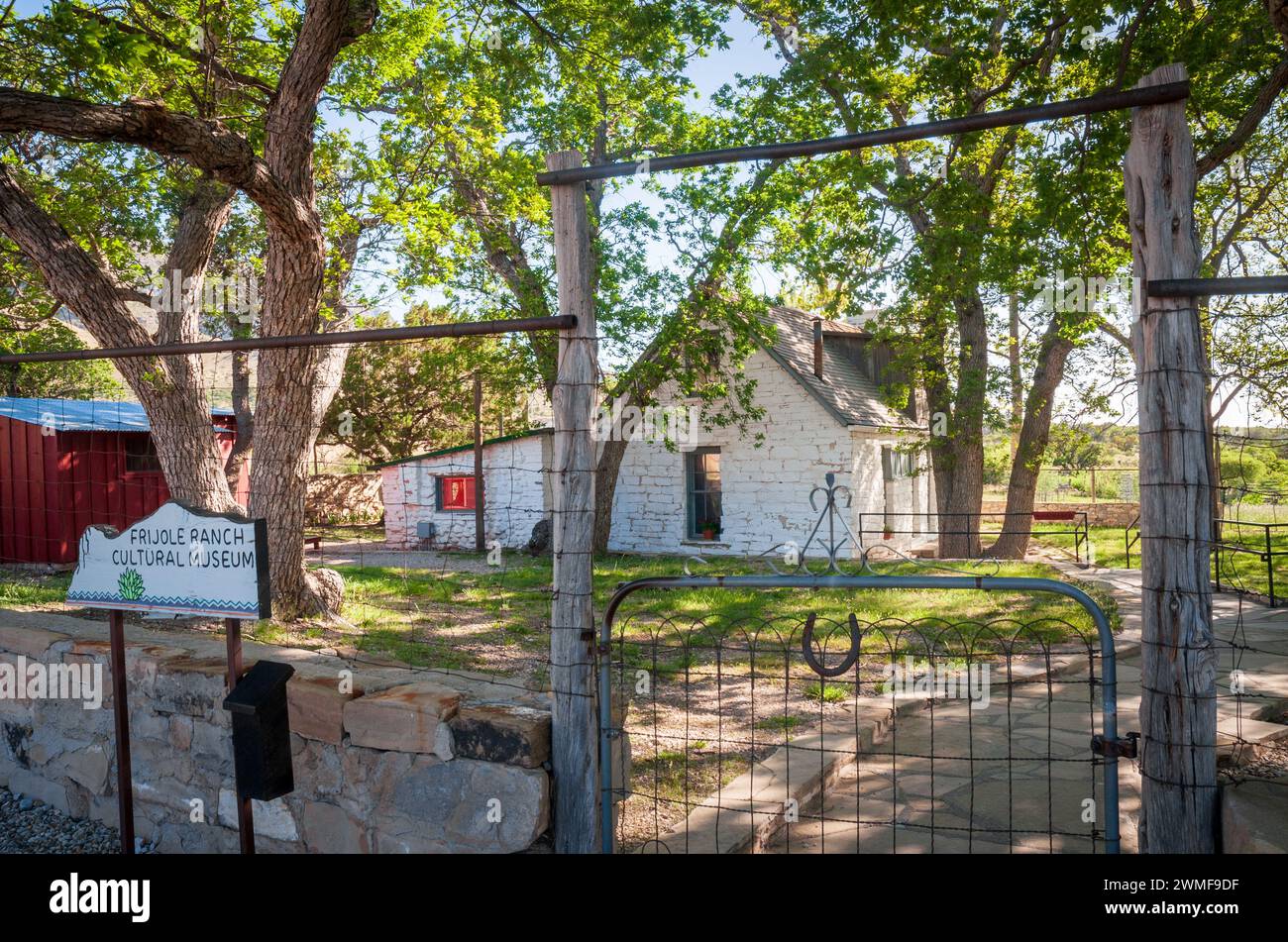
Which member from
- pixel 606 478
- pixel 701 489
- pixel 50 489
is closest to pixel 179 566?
pixel 50 489

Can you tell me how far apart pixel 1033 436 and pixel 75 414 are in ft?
51.9

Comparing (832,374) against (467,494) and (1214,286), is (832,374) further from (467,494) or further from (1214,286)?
(1214,286)

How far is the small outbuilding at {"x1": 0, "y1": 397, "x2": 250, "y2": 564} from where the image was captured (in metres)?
13.8

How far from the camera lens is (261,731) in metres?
3.17

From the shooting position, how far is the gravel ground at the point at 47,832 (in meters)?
4.87

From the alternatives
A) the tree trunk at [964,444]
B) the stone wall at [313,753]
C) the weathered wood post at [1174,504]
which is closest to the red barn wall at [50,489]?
the stone wall at [313,753]

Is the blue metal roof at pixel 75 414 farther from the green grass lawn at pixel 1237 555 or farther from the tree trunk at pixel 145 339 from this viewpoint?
the green grass lawn at pixel 1237 555

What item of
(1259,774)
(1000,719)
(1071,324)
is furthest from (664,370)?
(1259,774)

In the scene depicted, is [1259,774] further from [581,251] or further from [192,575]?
[192,575]

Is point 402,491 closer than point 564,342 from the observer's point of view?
No

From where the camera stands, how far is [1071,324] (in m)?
12.8

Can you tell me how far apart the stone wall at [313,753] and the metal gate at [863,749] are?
42 centimetres

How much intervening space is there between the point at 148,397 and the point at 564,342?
20.2ft

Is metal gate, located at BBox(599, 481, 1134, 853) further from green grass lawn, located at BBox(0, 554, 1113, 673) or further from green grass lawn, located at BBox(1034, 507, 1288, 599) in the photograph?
green grass lawn, located at BBox(1034, 507, 1288, 599)
